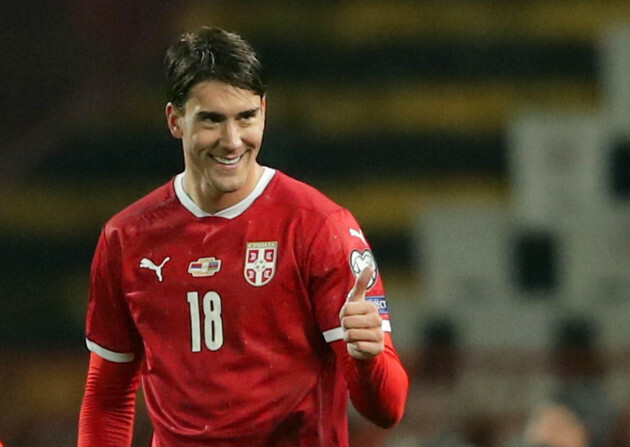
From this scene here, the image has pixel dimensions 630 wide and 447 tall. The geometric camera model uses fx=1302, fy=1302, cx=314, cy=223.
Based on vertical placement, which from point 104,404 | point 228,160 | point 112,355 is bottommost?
point 104,404

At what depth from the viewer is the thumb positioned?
217 centimetres

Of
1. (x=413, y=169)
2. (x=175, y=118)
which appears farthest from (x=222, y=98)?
(x=413, y=169)

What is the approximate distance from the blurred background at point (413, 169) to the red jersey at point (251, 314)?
81.9 inches

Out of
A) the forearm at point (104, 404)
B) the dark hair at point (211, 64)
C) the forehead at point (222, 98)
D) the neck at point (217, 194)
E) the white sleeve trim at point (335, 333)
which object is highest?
the dark hair at point (211, 64)

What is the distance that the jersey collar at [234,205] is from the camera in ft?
8.29

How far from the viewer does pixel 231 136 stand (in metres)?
2.40

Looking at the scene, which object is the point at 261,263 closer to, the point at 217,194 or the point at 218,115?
the point at 217,194

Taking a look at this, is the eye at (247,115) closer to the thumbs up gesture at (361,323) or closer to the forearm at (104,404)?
the thumbs up gesture at (361,323)

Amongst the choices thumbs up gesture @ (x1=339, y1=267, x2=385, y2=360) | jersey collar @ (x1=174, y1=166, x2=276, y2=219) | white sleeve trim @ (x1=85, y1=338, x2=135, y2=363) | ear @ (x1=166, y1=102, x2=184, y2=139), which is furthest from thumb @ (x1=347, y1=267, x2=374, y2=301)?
white sleeve trim @ (x1=85, y1=338, x2=135, y2=363)

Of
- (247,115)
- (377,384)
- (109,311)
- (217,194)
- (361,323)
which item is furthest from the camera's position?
(109,311)

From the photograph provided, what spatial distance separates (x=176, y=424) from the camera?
2498 millimetres

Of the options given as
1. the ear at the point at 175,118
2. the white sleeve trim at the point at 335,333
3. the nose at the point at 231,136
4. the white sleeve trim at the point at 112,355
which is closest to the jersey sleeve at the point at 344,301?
the white sleeve trim at the point at 335,333

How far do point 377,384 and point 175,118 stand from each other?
2.15 ft

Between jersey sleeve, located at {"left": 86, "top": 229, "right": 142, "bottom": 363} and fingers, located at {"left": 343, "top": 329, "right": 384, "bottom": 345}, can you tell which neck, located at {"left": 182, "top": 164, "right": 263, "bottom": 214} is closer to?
jersey sleeve, located at {"left": 86, "top": 229, "right": 142, "bottom": 363}
